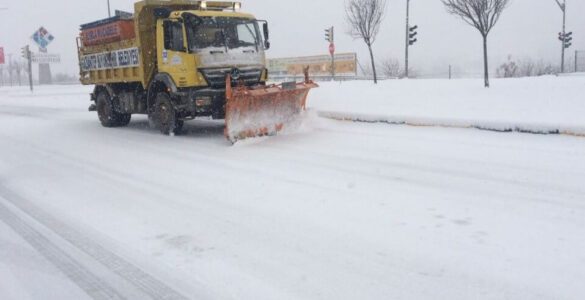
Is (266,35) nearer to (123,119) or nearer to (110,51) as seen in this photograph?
(110,51)

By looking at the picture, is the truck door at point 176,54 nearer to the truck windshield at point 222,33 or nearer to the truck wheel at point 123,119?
the truck windshield at point 222,33

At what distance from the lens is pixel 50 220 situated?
17.2 feet

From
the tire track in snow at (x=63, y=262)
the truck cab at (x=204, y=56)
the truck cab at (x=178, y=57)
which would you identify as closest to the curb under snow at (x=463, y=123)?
the truck cab at (x=178, y=57)

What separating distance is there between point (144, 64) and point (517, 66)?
32.8 metres

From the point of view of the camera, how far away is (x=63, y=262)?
411 centimetres

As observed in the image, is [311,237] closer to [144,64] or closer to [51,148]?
[51,148]

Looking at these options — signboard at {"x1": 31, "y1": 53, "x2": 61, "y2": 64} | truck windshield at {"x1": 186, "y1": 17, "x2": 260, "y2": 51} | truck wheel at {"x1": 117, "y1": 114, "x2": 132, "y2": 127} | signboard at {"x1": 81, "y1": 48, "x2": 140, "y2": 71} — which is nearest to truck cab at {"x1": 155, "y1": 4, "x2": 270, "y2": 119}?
truck windshield at {"x1": 186, "y1": 17, "x2": 260, "y2": 51}

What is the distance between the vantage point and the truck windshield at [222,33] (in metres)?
10.5

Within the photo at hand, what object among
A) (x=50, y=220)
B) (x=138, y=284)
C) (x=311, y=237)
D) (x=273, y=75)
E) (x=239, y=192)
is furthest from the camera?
(x=273, y=75)

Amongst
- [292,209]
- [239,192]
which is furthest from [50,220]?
[292,209]

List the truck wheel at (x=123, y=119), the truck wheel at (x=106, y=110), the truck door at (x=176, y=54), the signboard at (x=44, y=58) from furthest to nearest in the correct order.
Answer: the signboard at (x=44, y=58) < the truck wheel at (x=123, y=119) < the truck wheel at (x=106, y=110) < the truck door at (x=176, y=54)

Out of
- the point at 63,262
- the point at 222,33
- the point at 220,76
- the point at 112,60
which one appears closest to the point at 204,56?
the point at 220,76

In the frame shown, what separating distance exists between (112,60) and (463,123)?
8.89 m

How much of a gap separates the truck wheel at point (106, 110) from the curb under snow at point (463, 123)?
582 cm
